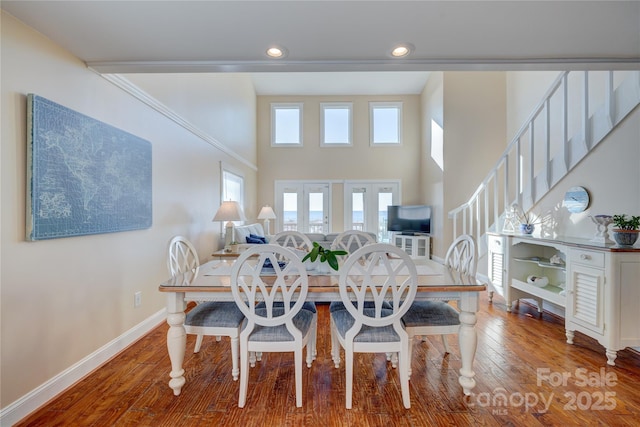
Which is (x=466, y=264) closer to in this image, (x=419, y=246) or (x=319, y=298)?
(x=319, y=298)

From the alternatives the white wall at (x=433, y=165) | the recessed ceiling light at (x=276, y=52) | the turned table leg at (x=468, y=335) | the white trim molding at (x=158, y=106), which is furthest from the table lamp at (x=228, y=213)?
the white wall at (x=433, y=165)

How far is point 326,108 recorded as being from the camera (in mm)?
7270

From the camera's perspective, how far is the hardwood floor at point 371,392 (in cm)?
163

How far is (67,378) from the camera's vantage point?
6.15 ft

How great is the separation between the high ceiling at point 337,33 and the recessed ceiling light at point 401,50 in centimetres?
5

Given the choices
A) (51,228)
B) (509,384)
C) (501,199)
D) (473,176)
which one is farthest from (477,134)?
(51,228)

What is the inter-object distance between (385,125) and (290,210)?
3.29m

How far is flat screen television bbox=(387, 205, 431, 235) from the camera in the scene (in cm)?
639

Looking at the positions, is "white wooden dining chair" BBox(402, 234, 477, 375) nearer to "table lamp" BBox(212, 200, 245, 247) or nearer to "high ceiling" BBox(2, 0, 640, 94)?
"high ceiling" BBox(2, 0, 640, 94)

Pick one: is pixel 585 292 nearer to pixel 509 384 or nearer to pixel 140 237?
pixel 509 384

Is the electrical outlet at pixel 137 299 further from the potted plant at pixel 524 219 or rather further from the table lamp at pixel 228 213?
the potted plant at pixel 524 219

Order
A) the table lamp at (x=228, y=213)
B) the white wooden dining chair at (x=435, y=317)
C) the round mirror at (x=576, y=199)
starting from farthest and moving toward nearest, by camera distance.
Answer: the table lamp at (x=228, y=213) → the round mirror at (x=576, y=199) → the white wooden dining chair at (x=435, y=317)

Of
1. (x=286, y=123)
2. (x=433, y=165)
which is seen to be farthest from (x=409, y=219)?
(x=286, y=123)

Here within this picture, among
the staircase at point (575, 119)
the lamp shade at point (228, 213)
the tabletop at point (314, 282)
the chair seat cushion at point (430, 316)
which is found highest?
the staircase at point (575, 119)
